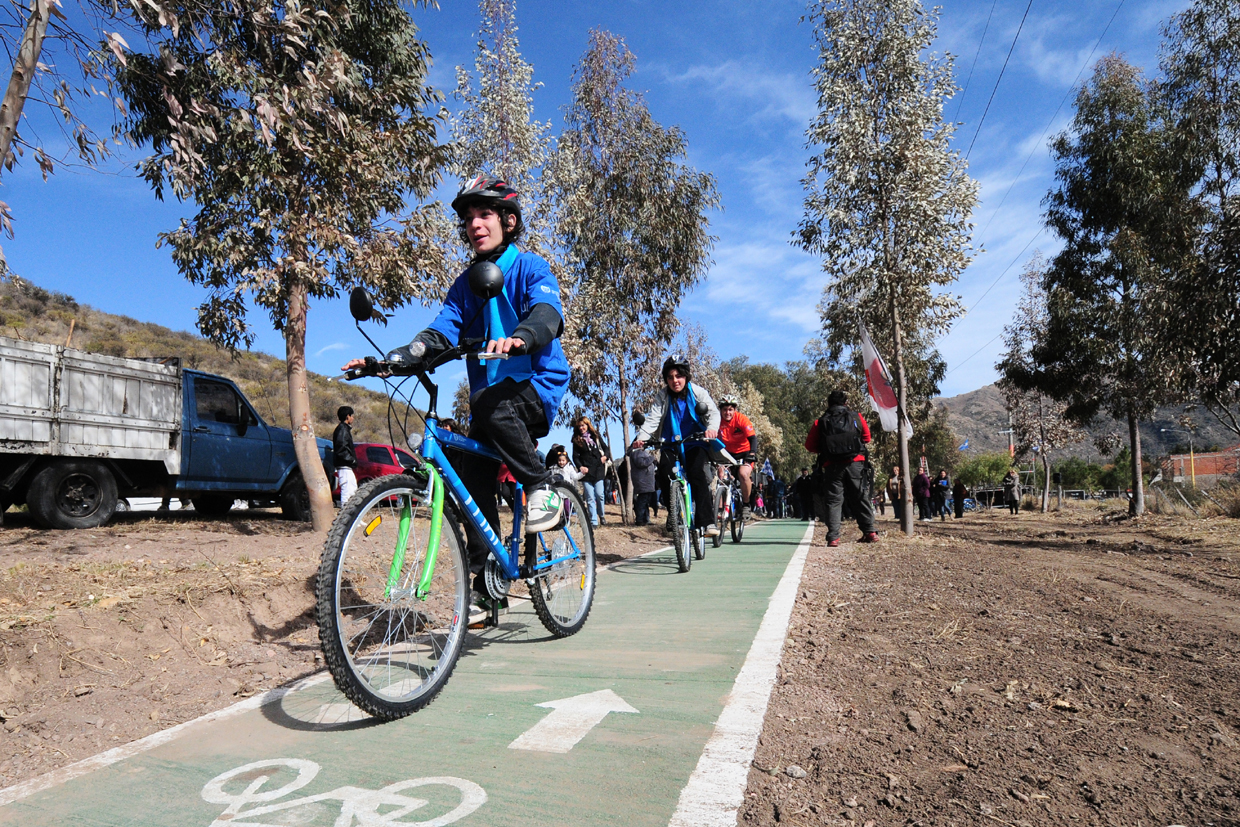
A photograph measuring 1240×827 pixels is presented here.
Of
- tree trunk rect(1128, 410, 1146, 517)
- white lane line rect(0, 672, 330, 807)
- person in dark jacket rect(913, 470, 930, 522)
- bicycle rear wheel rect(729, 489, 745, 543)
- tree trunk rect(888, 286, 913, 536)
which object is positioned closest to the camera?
white lane line rect(0, 672, 330, 807)

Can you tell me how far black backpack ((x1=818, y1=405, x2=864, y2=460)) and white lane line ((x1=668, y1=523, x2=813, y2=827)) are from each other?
20.8 ft

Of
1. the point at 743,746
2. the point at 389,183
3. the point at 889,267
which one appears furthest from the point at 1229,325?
the point at 743,746

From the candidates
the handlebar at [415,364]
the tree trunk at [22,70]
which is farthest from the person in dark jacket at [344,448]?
the handlebar at [415,364]

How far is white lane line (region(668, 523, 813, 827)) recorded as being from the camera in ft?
6.68

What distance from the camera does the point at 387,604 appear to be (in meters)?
2.96

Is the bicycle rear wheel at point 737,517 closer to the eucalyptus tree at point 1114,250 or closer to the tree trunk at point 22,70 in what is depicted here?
the tree trunk at point 22,70

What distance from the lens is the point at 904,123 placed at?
12.6m

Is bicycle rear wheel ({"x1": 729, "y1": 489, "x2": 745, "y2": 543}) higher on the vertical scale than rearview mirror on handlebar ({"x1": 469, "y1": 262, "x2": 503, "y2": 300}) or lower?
lower

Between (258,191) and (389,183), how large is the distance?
1.61 metres

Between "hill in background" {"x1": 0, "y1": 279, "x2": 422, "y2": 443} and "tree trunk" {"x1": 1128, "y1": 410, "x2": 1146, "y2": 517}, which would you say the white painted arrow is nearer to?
"tree trunk" {"x1": 1128, "y1": 410, "x2": 1146, "y2": 517}

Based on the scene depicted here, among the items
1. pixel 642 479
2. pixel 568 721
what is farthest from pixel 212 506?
pixel 568 721

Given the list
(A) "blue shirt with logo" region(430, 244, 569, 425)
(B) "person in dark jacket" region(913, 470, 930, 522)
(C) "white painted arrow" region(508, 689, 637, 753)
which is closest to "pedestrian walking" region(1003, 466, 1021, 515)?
(B) "person in dark jacket" region(913, 470, 930, 522)

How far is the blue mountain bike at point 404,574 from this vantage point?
2664 millimetres

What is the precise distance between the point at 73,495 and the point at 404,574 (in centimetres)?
985
